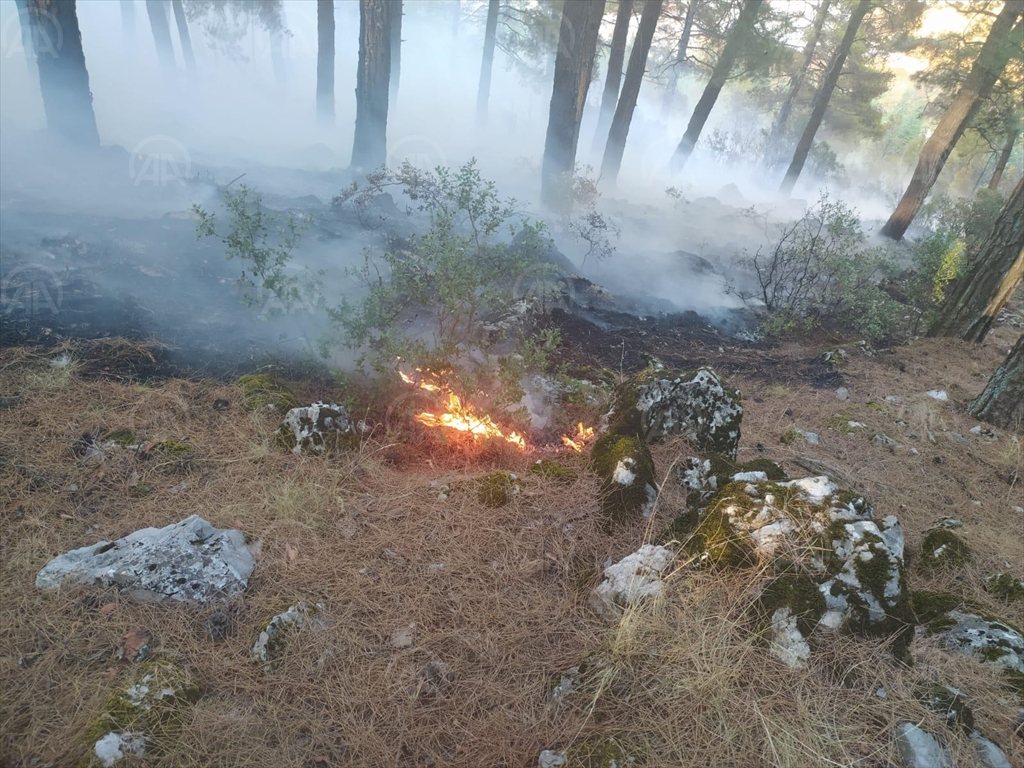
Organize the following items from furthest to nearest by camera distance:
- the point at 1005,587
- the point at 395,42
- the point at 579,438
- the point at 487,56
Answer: the point at 487,56
the point at 395,42
the point at 579,438
the point at 1005,587

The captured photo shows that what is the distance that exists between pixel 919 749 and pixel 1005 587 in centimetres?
162

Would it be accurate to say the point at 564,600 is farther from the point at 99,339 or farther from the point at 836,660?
the point at 99,339

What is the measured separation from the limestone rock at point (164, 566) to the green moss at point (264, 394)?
141cm

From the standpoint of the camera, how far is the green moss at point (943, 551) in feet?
9.91

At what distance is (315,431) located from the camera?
3586 mm

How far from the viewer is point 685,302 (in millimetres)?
8789

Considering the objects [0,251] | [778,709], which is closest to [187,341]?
[0,251]

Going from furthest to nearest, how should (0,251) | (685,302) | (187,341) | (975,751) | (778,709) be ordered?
(685,302), (0,251), (187,341), (778,709), (975,751)

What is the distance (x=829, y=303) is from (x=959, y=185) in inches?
1446

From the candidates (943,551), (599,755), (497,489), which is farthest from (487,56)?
(599,755)

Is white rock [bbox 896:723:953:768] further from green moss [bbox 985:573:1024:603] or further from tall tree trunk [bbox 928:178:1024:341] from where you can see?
tall tree trunk [bbox 928:178:1024:341]

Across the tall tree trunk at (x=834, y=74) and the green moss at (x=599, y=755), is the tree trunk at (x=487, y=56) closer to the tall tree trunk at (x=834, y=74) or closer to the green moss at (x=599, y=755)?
the tall tree trunk at (x=834, y=74)

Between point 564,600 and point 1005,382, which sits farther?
point 1005,382

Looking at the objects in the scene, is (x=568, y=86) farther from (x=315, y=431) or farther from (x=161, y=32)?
(x=161, y=32)
